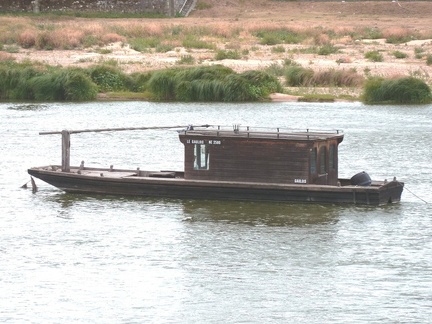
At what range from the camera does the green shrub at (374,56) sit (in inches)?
2589

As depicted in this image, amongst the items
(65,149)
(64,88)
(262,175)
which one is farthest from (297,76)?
(262,175)

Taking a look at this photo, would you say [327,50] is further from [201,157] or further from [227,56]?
[201,157]

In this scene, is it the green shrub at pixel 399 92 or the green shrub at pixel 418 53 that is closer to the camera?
the green shrub at pixel 399 92

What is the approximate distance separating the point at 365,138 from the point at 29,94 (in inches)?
816

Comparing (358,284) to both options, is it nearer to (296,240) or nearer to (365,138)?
(296,240)

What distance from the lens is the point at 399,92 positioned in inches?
2165

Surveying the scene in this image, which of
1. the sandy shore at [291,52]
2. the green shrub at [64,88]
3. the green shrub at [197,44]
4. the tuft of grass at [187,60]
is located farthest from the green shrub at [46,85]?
the green shrub at [197,44]

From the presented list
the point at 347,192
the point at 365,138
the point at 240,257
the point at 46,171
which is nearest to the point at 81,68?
the point at 365,138

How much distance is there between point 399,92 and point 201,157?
25.7 metres

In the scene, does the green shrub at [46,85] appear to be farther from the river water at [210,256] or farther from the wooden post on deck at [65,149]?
the wooden post on deck at [65,149]

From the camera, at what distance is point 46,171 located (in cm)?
3231

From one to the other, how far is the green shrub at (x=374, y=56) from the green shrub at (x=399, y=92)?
408 inches

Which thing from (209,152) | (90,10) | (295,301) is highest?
(90,10)

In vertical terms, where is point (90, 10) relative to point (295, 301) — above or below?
above
